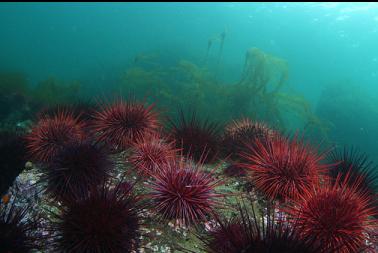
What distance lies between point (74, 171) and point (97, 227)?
4.75 ft

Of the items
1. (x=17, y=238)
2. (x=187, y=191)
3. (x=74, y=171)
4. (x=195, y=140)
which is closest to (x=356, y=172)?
(x=195, y=140)

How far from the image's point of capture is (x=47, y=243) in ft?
10.2

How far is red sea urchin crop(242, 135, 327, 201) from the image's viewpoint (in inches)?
168

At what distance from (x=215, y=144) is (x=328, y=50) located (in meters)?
73.8

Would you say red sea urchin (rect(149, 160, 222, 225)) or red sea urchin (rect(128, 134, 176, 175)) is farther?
red sea urchin (rect(128, 134, 176, 175))

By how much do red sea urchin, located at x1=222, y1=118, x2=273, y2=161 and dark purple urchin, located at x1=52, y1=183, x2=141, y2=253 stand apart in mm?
3472

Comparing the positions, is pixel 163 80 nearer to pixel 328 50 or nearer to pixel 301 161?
pixel 301 161

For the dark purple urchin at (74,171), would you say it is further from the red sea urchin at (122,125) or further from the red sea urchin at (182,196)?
the red sea urchin at (122,125)

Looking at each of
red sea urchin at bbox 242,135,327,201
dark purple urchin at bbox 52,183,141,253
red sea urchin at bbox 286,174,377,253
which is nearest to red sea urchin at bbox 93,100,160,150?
dark purple urchin at bbox 52,183,141,253

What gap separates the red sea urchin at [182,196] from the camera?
11.9ft

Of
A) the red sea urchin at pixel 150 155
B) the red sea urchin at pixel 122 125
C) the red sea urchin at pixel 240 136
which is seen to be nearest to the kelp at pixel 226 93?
the red sea urchin at pixel 240 136

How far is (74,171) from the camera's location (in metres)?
4.03

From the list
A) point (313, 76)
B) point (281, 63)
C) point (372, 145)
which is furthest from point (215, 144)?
point (313, 76)

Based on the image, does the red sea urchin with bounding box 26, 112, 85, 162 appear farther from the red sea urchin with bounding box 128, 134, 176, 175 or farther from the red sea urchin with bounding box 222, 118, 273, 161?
the red sea urchin with bounding box 222, 118, 273, 161
